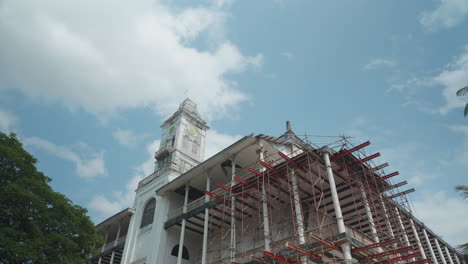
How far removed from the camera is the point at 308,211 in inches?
770

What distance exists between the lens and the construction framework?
14.8m

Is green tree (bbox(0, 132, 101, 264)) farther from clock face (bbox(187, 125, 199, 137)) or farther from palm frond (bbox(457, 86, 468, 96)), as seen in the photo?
palm frond (bbox(457, 86, 468, 96))

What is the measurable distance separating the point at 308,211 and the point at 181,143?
16.7 metres

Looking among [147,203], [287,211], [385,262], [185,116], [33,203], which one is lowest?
[385,262]

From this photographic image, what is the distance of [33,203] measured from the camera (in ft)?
53.7

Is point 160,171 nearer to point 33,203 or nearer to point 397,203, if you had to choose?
point 33,203

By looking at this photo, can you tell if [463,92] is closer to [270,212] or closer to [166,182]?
[270,212]

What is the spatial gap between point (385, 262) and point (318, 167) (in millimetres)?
5185

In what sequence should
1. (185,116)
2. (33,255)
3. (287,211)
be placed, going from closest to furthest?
(33,255)
(287,211)
(185,116)

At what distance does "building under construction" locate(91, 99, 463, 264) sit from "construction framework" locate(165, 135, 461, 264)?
60mm

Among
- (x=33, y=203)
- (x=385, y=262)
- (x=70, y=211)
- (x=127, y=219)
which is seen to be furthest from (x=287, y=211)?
(x=127, y=219)

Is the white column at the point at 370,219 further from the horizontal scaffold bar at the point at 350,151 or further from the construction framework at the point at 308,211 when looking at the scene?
the horizontal scaffold bar at the point at 350,151

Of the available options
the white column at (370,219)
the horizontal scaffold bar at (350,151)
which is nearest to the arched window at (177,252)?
the horizontal scaffold bar at (350,151)

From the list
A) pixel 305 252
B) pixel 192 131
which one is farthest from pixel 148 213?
pixel 305 252
